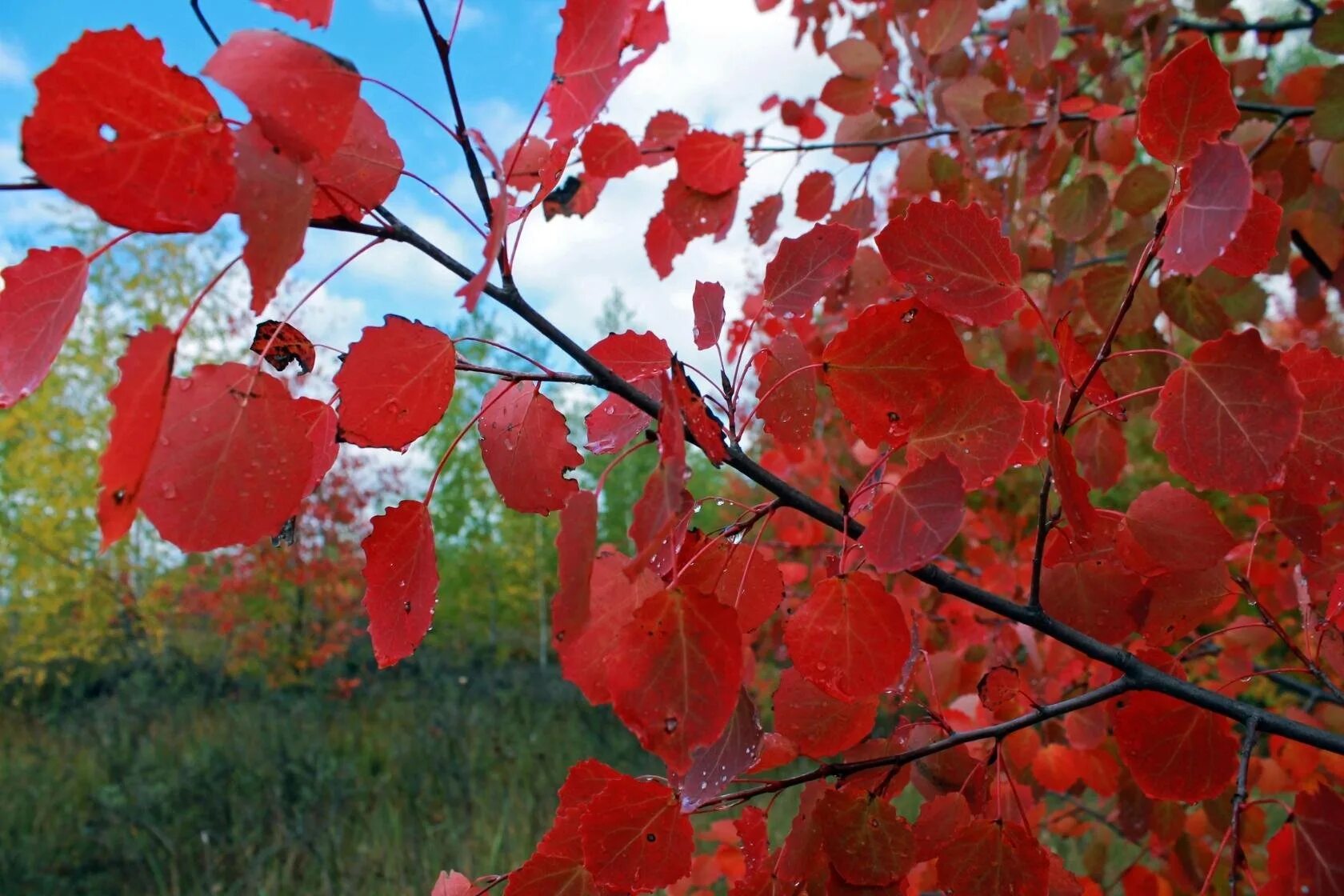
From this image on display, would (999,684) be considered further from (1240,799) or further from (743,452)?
(743,452)

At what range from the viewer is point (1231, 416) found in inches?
16.7

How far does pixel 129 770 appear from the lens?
3564 mm

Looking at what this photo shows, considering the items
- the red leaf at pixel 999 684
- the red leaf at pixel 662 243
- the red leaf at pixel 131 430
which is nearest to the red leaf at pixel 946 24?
the red leaf at pixel 662 243

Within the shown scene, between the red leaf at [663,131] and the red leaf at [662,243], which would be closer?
the red leaf at [662,243]

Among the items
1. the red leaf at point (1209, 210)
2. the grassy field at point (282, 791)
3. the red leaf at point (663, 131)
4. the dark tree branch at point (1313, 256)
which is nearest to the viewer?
the red leaf at point (1209, 210)

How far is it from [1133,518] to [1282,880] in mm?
279

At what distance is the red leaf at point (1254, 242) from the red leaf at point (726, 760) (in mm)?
352

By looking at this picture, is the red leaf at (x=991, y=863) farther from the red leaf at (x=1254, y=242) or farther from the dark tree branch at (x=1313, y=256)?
the dark tree branch at (x=1313, y=256)

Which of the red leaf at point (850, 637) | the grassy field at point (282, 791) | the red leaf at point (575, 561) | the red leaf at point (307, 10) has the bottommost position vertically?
the grassy field at point (282, 791)

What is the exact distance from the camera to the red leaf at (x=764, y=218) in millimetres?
1073

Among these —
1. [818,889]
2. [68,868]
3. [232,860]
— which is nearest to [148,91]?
[818,889]

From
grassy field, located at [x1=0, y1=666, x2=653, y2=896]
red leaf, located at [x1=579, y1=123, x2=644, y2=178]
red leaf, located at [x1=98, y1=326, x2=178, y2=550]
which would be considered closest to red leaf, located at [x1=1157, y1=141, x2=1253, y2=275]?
red leaf, located at [x1=98, y1=326, x2=178, y2=550]

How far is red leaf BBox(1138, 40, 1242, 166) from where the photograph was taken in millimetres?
431

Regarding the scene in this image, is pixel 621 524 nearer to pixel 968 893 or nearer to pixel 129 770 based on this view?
pixel 129 770
